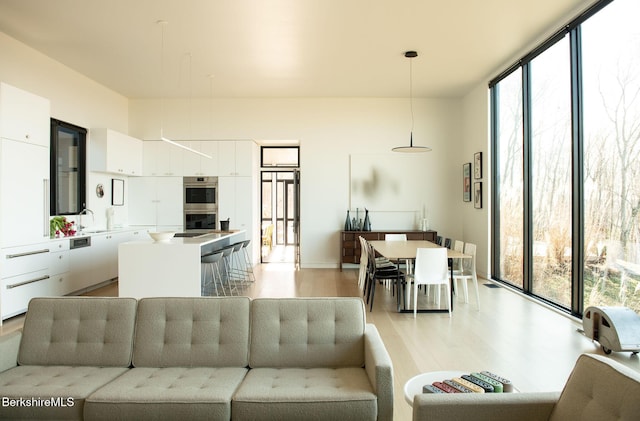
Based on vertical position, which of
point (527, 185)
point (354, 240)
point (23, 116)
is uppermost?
point (23, 116)

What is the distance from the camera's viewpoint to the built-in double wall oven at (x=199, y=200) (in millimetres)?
8062

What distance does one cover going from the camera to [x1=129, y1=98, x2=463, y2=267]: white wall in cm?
824

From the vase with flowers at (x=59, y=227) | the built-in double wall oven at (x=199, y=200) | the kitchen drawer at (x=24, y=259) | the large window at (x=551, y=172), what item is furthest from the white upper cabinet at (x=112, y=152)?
the large window at (x=551, y=172)

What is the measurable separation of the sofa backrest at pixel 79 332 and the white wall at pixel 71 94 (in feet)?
13.6

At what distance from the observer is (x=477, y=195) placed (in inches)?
288

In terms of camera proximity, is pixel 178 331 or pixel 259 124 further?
pixel 259 124

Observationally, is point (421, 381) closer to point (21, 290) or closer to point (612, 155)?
point (612, 155)

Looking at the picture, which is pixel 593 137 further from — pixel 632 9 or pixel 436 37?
pixel 436 37

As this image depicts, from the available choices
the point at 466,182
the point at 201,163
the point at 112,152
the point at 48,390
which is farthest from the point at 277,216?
the point at 48,390

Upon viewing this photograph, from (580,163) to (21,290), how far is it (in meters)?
6.43

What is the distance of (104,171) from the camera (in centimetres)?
698

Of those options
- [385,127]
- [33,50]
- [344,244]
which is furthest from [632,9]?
[33,50]

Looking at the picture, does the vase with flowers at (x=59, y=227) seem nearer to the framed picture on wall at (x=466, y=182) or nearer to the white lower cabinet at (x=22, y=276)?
the white lower cabinet at (x=22, y=276)

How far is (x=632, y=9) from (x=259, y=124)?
6033 mm
